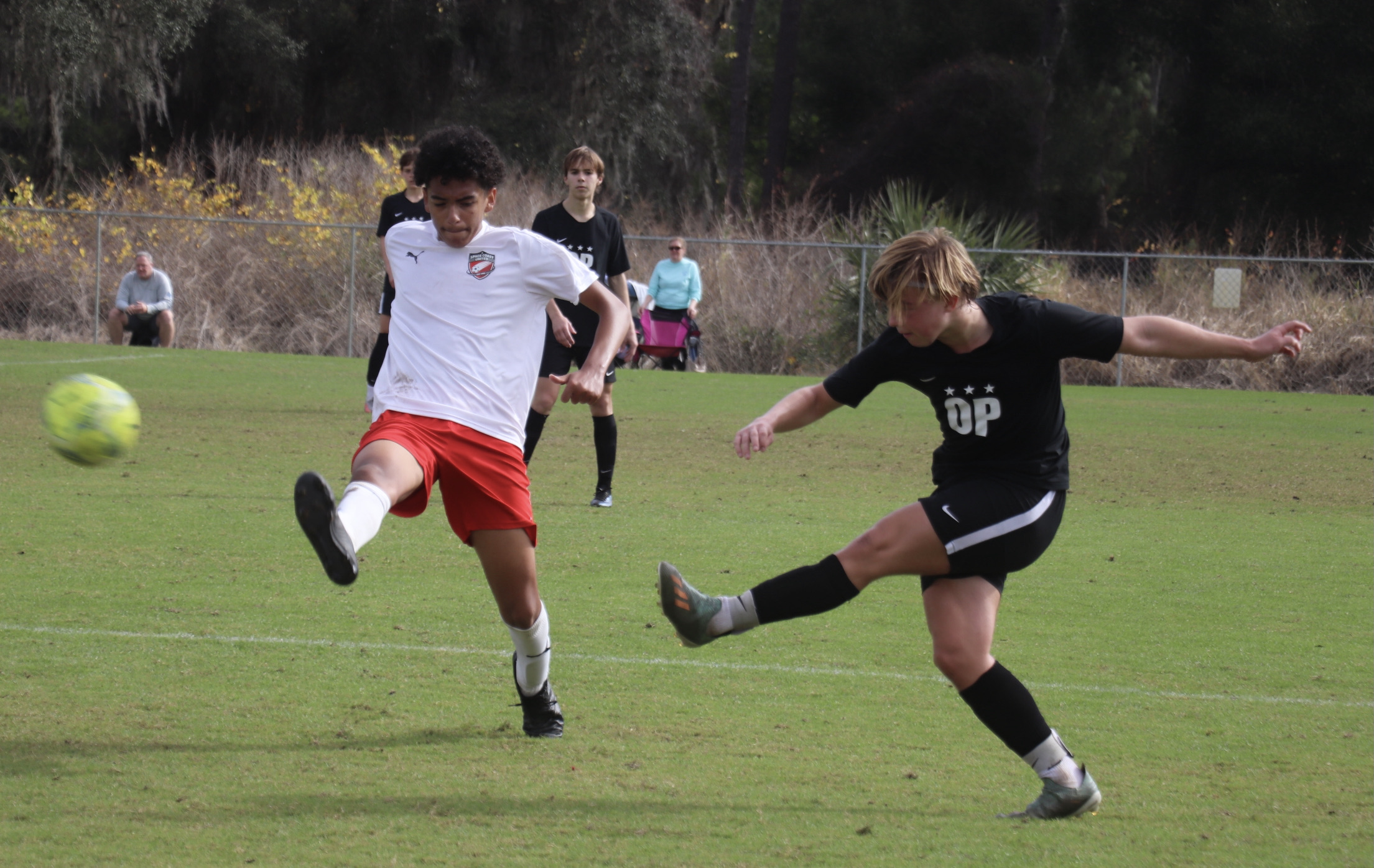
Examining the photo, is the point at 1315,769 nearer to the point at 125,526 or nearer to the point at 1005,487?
the point at 1005,487

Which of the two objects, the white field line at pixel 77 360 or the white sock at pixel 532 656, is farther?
the white field line at pixel 77 360

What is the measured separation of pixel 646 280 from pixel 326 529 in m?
20.0

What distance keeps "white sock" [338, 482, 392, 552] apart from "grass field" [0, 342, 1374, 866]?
2.26ft

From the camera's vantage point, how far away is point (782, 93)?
40.0 metres

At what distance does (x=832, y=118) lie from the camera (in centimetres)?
4372

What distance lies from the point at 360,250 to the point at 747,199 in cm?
2470

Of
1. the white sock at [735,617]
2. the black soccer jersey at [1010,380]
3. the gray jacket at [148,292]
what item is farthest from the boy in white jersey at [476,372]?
the gray jacket at [148,292]

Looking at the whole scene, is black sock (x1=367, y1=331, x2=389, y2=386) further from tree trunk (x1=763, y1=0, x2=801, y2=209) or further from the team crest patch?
tree trunk (x1=763, y1=0, x2=801, y2=209)

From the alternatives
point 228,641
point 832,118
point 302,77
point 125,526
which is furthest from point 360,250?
point 832,118

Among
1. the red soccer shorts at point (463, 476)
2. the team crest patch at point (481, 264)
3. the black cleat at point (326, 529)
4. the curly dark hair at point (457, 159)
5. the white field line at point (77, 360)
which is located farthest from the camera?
the white field line at point (77, 360)

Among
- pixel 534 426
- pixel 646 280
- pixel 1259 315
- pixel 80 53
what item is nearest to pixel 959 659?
pixel 534 426

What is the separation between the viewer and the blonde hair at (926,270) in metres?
3.51

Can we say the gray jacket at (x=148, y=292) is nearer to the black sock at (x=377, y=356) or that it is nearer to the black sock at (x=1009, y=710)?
the black sock at (x=377, y=356)

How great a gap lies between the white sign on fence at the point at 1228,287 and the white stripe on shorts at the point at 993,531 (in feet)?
59.9
